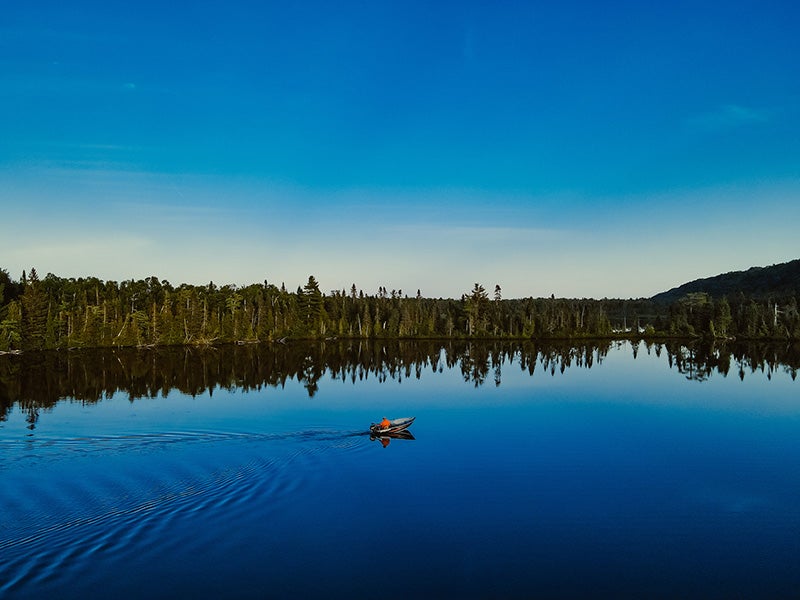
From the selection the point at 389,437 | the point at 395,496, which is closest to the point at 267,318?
the point at 389,437

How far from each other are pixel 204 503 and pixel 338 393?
33538 mm

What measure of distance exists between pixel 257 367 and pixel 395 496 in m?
60.6

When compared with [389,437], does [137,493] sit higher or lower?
higher

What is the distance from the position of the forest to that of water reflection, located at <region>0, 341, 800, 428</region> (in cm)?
905

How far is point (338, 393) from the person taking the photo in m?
56.8

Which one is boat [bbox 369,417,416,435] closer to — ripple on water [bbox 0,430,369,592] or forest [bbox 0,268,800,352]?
ripple on water [bbox 0,430,369,592]

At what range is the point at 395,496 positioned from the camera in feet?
82.6

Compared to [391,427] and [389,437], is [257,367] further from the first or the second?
[391,427]

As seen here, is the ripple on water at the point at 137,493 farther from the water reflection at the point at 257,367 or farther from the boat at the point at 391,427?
the water reflection at the point at 257,367

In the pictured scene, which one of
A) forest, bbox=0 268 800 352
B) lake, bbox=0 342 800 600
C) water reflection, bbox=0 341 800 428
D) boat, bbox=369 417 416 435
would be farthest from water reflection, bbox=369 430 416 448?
forest, bbox=0 268 800 352

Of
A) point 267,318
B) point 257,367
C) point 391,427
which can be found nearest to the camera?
point 391,427

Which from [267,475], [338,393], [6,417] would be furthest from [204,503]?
[338,393]

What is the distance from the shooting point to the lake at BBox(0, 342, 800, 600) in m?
17.3

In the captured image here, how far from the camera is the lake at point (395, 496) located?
56.6 feet
